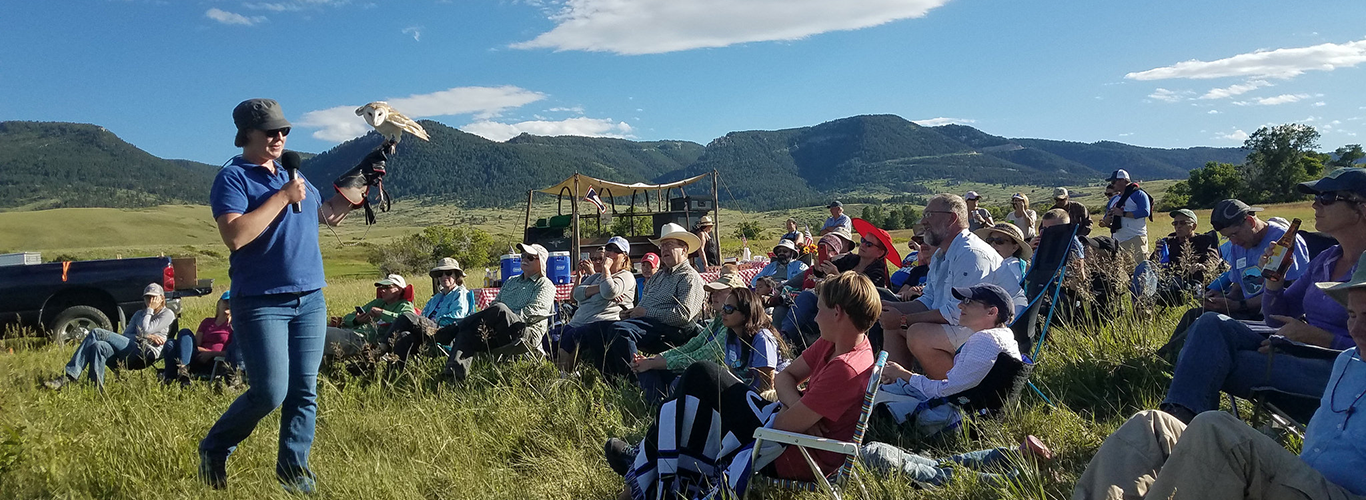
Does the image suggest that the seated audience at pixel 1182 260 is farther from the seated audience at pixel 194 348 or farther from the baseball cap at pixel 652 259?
the seated audience at pixel 194 348

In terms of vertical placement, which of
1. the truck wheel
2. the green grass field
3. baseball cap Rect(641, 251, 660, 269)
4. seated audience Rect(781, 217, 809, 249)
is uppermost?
baseball cap Rect(641, 251, 660, 269)

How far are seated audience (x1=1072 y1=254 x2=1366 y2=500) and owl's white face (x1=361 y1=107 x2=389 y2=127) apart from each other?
2776 mm

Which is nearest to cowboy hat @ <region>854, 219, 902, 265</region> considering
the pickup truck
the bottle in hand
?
the bottle in hand

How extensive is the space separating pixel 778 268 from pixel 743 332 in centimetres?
456

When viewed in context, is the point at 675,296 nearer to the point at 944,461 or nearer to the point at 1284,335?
the point at 944,461

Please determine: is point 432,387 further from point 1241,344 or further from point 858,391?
point 1241,344

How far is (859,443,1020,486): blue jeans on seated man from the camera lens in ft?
9.01

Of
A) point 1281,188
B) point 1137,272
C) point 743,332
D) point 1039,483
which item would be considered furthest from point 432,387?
point 1281,188

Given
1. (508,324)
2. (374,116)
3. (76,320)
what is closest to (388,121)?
(374,116)

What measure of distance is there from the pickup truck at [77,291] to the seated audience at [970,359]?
9.14 metres

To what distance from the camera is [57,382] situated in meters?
6.01

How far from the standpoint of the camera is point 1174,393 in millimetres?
3094

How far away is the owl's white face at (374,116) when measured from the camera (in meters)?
3.34

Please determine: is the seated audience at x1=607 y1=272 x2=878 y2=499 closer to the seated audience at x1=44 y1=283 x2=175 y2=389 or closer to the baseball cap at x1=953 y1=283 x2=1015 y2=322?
the baseball cap at x1=953 y1=283 x2=1015 y2=322
